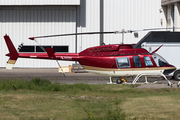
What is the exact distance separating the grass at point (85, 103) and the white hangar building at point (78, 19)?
59.2ft

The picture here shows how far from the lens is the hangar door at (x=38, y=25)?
112ft

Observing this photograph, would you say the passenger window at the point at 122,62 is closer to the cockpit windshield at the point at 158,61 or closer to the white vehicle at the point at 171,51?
the cockpit windshield at the point at 158,61

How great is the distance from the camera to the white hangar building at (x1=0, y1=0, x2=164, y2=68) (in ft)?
112

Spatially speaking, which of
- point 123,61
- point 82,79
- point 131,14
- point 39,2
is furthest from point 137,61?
point 39,2

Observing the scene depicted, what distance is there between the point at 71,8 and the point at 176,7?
1099 centimetres

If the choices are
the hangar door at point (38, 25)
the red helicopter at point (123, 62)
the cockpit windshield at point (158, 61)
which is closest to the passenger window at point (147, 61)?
the red helicopter at point (123, 62)

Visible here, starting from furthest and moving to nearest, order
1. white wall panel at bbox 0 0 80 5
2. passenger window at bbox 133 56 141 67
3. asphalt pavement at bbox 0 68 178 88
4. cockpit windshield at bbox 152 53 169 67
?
white wall panel at bbox 0 0 80 5 < cockpit windshield at bbox 152 53 169 67 < passenger window at bbox 133 56 141 67 < asphalt pavement at bbox 0 68 178 88

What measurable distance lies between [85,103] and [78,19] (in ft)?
76.2

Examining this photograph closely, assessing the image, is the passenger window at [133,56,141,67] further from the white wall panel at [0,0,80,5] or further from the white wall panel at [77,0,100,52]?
the white wall panel at [77,0,100,52]

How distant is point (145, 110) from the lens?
1016 cm

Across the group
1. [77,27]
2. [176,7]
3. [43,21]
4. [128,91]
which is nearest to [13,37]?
[43,21]

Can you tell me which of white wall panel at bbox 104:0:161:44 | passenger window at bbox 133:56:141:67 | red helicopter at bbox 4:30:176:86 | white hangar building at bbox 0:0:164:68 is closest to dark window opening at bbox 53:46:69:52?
white hangar building at bbox 0:0:164:68

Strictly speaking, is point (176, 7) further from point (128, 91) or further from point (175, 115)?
point (175, 115)

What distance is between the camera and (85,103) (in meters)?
12.1
